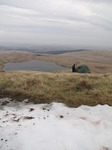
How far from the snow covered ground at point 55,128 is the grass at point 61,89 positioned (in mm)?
1218

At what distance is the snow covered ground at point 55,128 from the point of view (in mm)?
8438

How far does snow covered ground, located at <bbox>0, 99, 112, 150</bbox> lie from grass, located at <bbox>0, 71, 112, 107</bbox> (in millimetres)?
1218

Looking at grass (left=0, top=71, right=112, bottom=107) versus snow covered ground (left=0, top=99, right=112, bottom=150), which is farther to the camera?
grass (left=0, top=71, right=112, bottom=107)

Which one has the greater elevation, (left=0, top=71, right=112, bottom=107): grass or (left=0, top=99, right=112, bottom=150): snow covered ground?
(left=0, top=71, right=112, bottom=107): grass

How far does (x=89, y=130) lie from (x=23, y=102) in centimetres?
574

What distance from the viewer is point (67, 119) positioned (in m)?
10.8

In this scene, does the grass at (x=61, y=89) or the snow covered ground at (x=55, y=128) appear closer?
the snow covered ground at (x=55, y=128)

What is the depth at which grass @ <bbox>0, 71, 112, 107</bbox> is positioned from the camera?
13914 millimetres

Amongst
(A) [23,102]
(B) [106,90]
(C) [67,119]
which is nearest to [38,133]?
(C) [67,119]

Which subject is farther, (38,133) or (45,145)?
(38,133)

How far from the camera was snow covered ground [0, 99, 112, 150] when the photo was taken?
844 cm

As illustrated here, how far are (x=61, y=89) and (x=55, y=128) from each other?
20.6 ft

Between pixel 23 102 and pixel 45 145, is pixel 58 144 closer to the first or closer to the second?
pixel 45 145

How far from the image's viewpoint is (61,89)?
1566 cm
